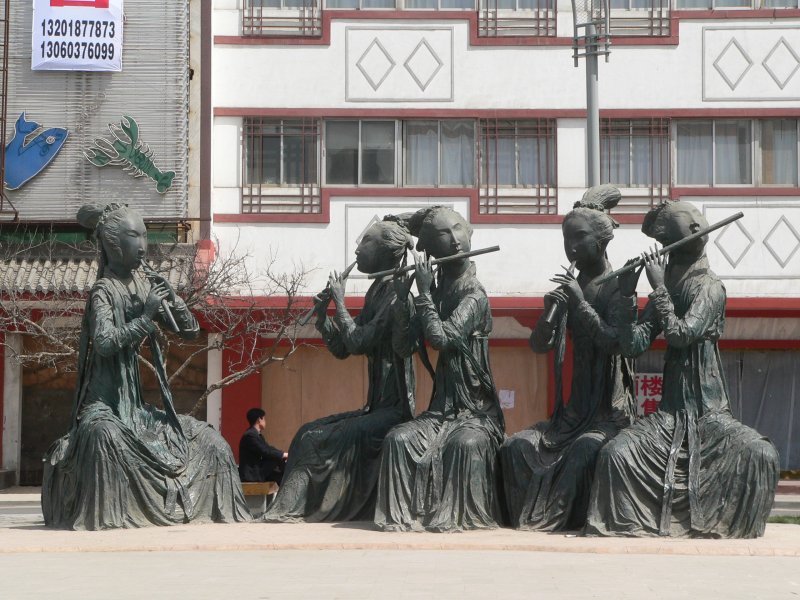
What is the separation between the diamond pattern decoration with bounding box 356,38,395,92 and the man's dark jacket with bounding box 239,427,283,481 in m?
11.1

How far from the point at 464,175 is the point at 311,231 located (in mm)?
2725

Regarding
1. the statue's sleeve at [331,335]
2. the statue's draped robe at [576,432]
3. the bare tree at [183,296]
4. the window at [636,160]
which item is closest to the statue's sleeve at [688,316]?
the statue's draped robe at [576,432]

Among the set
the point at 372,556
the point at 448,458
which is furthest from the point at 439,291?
the point at 372,556

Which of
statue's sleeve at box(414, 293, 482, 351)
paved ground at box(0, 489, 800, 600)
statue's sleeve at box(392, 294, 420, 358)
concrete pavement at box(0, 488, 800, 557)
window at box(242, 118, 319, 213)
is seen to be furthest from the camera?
window at box(242, 118, 319, 213)

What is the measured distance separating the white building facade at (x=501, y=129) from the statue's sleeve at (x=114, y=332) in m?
14.3

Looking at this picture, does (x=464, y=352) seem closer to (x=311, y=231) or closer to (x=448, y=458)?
(x=448, y=458)

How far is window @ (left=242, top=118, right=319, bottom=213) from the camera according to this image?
90.6ft

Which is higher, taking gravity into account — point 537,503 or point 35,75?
point 35,75

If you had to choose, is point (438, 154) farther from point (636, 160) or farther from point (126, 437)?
point (126, 437)

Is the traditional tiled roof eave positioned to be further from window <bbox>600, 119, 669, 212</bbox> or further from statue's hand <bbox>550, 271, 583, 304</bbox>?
statue's hand <bbox>550, 271, 583, 304</bbox>

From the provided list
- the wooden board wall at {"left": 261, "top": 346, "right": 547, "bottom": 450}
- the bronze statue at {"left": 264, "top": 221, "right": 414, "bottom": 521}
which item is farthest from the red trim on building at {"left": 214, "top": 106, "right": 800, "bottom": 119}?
the bronze statue at {"left": 264, "top": 221, "right": 414, "bottom": 521}

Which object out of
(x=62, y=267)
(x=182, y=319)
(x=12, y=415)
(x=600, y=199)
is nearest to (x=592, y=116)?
(x=600, y=199)

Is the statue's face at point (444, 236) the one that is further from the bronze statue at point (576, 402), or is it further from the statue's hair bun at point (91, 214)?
the statue's hair bun at point (91, 214)

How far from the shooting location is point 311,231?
90.8 feet
